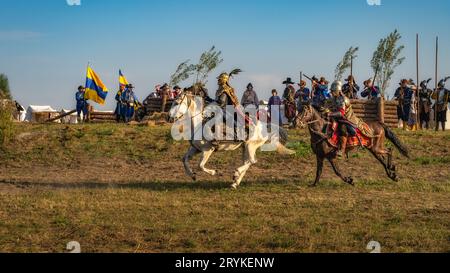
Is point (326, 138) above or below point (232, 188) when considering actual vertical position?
above

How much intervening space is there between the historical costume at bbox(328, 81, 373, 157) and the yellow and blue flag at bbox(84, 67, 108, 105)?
Answer: 1718 centimetres

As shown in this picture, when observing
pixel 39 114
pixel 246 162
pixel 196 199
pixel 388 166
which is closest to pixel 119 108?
pixel 39 114

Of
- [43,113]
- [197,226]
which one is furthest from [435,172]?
[43,113]

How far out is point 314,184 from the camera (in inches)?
691

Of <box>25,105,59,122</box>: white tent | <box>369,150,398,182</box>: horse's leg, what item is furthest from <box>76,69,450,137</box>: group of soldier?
<box>369,150,398,182</box>: horse's leg

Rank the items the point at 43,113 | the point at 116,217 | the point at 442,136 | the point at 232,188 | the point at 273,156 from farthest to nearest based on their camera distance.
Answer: the point at 43,113 < the point at 442,136 < the point at 273,156 < the point at 232,188 < the point at 116,217

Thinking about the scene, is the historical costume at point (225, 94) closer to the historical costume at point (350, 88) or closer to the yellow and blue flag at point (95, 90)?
the historical costume at point (350, 88)

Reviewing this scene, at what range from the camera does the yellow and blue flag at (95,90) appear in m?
32.8

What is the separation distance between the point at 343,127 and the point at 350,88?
11263mm

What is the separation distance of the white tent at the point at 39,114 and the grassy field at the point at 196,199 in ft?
41.0

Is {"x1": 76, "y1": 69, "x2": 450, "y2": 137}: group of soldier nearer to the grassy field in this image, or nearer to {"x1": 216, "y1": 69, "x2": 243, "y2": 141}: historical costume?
the grassy field
